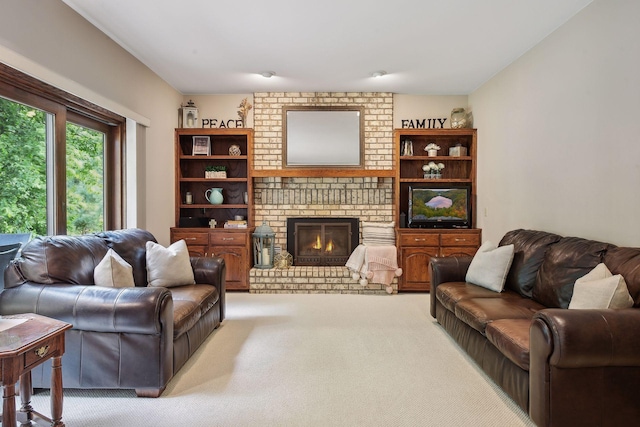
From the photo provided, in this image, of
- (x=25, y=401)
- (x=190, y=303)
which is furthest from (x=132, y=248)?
(x=25, y=401)

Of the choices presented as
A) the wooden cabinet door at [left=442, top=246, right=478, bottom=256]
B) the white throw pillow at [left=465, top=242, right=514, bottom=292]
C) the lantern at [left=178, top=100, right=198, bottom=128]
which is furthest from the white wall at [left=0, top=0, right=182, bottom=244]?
the wooden cabinet door at [left=442, top=246, right=478, bottom=256]

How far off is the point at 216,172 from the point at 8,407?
4086 millimetres

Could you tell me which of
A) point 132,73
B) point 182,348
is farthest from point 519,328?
point 132,73

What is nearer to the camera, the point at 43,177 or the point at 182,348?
the point at 182,348

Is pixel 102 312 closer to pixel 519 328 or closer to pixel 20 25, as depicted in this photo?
pixel 20 25

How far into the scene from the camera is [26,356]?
1.60m

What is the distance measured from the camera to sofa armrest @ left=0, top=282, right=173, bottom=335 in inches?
88.2

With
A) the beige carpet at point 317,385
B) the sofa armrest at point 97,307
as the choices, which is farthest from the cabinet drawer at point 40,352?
the beige carpet at point 317,385

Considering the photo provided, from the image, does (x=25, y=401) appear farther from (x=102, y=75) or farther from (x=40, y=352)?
(x=102, y=75)

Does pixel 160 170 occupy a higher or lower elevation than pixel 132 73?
lower

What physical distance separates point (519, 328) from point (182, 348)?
227 cm

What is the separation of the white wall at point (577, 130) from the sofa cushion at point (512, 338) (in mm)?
1049

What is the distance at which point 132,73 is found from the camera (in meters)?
3.96

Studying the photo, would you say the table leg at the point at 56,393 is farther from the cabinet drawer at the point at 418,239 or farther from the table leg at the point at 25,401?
the cabinet drawer at the point at 418,239
